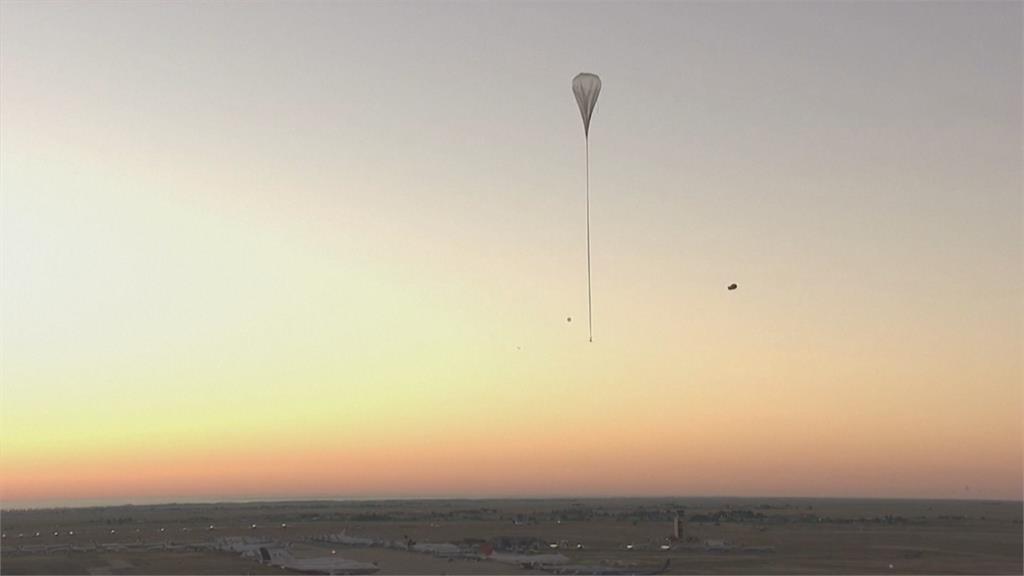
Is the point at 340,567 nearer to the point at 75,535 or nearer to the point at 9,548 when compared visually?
the point at 9,548

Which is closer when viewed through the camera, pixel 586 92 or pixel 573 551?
pixel 586 92

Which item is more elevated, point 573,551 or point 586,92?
point 586,92

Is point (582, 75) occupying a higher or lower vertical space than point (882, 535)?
higher

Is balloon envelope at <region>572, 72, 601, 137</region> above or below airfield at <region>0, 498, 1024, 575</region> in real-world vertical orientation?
above

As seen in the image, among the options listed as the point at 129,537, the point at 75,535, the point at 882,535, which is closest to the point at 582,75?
the point at 882,535

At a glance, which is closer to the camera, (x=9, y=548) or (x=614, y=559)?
(x=614, y=559)

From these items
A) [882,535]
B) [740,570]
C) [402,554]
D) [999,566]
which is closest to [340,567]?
[402,554]

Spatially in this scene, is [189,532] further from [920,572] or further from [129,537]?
[920,572]

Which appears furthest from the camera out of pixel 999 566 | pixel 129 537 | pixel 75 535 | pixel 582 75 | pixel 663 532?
pixel 75 535

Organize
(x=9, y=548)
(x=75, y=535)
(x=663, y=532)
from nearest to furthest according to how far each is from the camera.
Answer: (x=9, y=548) → (x=663, y=532) → (x=75, y=535)

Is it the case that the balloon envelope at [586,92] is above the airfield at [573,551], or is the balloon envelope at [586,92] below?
above
